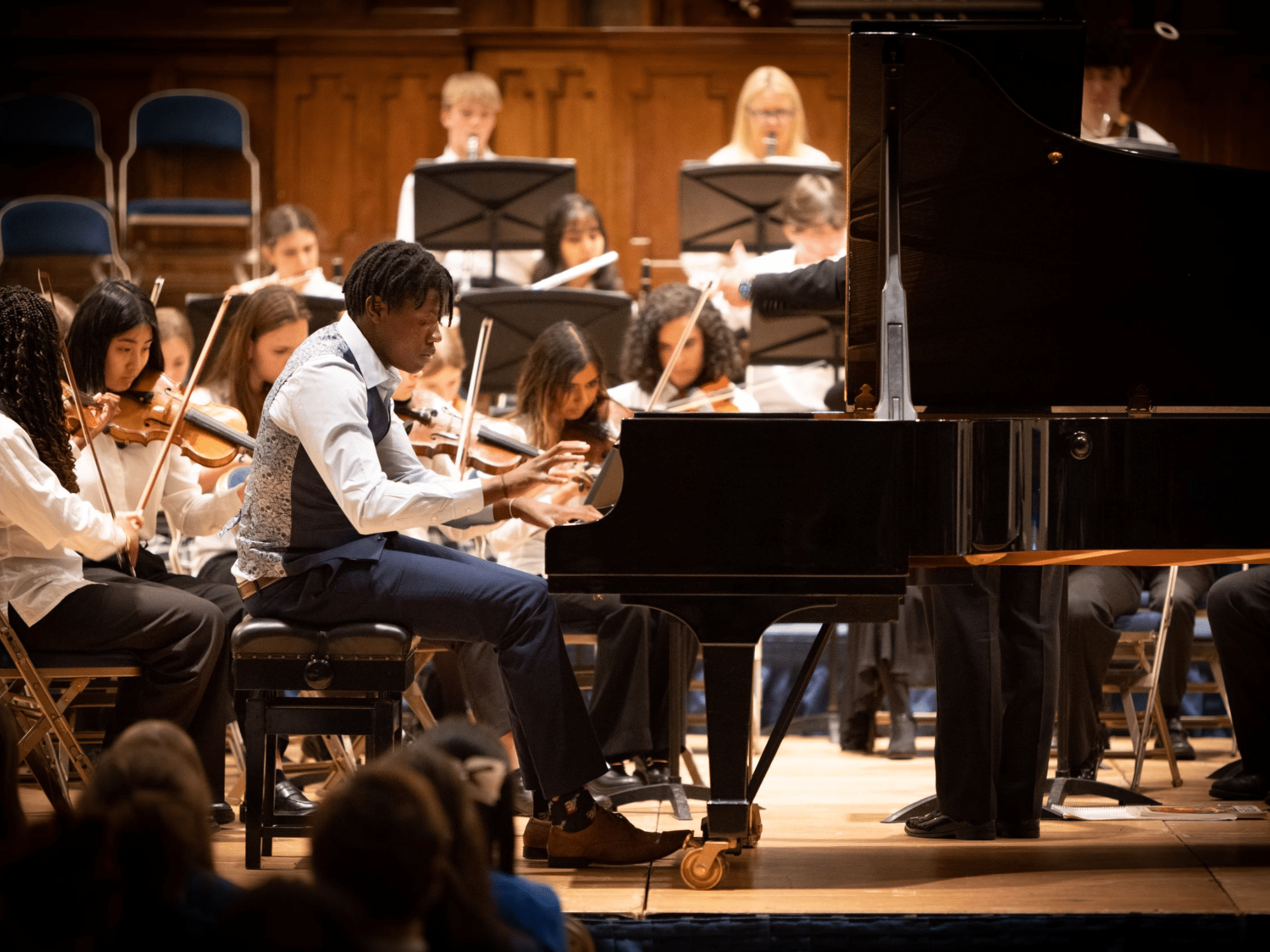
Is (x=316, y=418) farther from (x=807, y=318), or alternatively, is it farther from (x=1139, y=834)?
(x=807, y=318)

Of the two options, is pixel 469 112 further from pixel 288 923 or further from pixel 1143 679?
pixel 288 923

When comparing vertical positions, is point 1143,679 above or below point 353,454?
below

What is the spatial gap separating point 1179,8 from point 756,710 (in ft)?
15.0

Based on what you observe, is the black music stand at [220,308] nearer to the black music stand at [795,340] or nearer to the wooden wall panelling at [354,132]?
the black music stand at [795,340]

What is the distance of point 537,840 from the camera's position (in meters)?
2.78


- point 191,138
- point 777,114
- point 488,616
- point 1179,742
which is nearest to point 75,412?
point 488,616

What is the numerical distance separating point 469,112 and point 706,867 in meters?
4.31

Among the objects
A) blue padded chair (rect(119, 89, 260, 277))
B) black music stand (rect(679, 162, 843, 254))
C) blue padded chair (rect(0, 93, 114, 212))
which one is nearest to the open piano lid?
black music stand (rect(679, 162, 843, 254))

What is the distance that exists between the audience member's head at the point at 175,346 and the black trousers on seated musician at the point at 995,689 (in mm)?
2573

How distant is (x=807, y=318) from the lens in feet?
15.0

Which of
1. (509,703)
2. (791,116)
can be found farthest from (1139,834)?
(791,116)

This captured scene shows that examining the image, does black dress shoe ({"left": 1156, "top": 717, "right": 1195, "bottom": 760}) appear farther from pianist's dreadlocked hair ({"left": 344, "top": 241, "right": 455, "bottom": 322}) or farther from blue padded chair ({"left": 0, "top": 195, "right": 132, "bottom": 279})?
blue padded chair ({"left": 0, "top": 195, "right": 132, "bottom": 279})

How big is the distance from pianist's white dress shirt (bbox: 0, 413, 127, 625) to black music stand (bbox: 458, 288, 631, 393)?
1.70 meters

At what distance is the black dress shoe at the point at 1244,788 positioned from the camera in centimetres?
346
